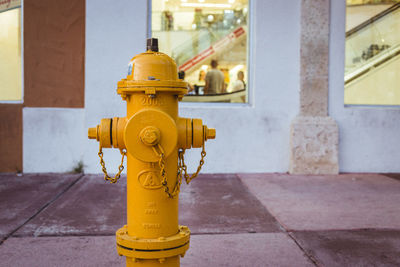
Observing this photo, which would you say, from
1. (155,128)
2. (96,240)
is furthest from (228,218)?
(155,128)

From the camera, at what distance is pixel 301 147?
6598 mm

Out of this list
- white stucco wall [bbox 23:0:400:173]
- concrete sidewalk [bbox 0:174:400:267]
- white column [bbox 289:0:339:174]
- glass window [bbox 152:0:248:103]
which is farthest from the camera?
glass window [bbox 152:0:248:103]

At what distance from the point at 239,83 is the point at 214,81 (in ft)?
1.41

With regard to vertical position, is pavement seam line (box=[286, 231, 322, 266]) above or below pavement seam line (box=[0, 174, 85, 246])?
below

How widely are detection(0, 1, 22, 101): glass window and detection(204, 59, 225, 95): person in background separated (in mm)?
3129

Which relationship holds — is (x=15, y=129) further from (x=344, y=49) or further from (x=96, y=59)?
(x=344, y=49)

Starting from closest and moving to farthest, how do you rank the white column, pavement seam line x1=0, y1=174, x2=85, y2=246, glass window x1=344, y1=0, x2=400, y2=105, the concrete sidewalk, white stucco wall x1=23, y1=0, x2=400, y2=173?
the concrete sidewalk < pavement seam line x1=0, y1=174, x2=85, y2=246 < white stucco wall x1=23, y1=0, x2=400, y2=173 < the white column < glass window x1=344, y1=0, x2=400, y2=105

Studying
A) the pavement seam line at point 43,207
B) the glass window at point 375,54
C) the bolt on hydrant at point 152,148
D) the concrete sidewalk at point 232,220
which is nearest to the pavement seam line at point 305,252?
the concrete sidewalk at point 232,220

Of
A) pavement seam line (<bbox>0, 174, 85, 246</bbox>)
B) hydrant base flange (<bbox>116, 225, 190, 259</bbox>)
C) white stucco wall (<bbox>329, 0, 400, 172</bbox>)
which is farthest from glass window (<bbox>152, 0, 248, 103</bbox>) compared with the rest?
Answer: hydrant base flange (<bbox>116, 225, 190, 259</bbox>)

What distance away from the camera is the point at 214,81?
7.04 meters

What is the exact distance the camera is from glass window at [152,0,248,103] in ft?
22.9

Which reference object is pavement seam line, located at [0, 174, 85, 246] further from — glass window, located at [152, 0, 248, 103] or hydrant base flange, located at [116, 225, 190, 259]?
glass window, located at [152, 0, 248, 103]

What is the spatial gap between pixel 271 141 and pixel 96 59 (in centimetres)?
312

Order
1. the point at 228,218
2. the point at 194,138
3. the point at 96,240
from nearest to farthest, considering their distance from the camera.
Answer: the point at 194,138, the point at 96,240, the point at 228,218
